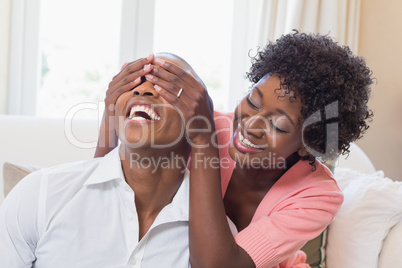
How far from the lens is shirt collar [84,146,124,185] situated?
1.34 meters

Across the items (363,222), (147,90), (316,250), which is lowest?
(316,250)

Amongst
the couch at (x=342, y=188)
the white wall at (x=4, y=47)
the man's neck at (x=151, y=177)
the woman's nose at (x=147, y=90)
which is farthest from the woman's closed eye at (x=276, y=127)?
the white wall at (x=4, y=47)

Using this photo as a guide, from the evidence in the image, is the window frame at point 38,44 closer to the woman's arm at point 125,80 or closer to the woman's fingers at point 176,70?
the woman's arm at point 125,80

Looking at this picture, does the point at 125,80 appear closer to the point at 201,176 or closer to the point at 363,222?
the point at 201,176

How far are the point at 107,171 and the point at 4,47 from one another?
259cm

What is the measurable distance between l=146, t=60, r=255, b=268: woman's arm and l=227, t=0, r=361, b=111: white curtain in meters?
2.40

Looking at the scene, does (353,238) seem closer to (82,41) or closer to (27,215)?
(27,215)

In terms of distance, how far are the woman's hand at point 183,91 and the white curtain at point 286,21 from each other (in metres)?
2.41

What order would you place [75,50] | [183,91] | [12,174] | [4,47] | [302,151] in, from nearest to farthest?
1. [183,91]
2. [302,151]
3. [12,174]
4. [4,47]
5. [75,50]

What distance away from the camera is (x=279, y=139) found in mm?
1501

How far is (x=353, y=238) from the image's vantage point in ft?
6.55

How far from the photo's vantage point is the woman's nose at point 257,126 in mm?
1471

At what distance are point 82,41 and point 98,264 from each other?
2866 millimetres

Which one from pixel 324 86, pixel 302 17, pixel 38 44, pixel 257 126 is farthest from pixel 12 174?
pixel 302 17
